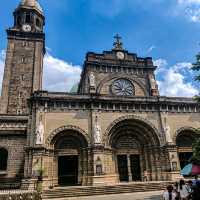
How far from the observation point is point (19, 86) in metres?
37.3

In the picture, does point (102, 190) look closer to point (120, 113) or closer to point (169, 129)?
point (120, 113)

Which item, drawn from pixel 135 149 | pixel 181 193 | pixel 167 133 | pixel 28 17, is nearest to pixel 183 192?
pixel 181 193

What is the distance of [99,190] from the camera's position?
20688mm

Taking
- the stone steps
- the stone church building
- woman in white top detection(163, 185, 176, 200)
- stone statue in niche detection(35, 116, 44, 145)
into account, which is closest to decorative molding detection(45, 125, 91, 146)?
the stone church building

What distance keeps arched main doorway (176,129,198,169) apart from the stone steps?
748 centimetres

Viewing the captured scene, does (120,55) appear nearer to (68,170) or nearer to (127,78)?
(127,78)

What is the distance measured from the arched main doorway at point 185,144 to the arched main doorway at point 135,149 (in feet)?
11.4

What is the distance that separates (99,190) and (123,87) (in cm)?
1693

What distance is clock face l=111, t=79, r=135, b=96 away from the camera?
109 ft

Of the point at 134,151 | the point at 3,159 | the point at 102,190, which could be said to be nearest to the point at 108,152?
the point at 134,151

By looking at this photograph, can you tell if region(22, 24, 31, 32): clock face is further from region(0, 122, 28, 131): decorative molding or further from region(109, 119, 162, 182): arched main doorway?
region(109, 119, 162, 182): arched main doorway

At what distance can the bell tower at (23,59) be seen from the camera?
119ft

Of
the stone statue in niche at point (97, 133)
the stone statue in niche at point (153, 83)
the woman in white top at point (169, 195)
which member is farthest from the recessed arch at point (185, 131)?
the woman in white top at point (169, 195)

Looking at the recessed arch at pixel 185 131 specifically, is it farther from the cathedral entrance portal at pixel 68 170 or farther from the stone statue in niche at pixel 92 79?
the cathedral entrance portal at pixel 68 170
